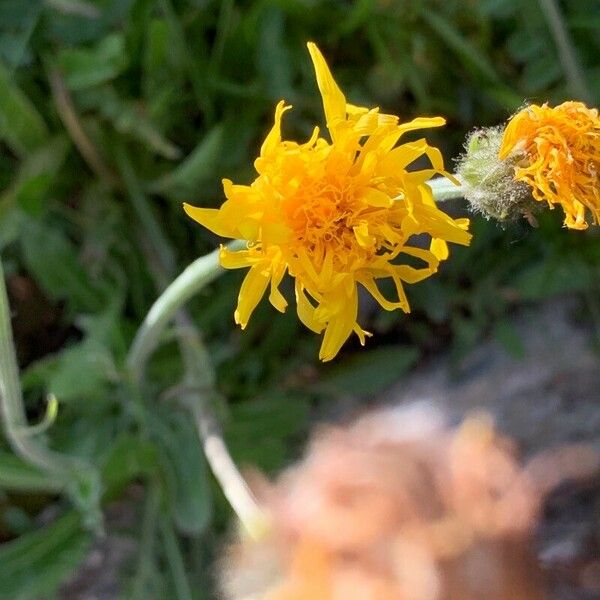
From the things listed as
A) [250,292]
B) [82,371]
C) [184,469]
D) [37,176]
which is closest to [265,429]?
[184,469]

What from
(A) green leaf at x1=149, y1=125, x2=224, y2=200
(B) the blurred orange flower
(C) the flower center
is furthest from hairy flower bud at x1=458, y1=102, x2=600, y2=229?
(A) green leaf at x1=149, y1=125, x2=224, y2=200

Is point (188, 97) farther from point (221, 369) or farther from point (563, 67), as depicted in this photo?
point (563, 67)

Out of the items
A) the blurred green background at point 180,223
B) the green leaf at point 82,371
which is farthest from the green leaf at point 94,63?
the green leaf at point 82,371

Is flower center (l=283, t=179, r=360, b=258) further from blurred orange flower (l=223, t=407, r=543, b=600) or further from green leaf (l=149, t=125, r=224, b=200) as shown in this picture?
green leaf (l=149, t=125, r=224, b=200)

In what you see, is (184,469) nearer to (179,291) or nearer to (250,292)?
(179,291)

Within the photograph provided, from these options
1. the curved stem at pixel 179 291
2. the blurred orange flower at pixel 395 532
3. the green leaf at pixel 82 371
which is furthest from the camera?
the green leaf at pixel 82 371

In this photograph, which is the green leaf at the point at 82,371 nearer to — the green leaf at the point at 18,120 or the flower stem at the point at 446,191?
the green leaf at the point at 18,120
